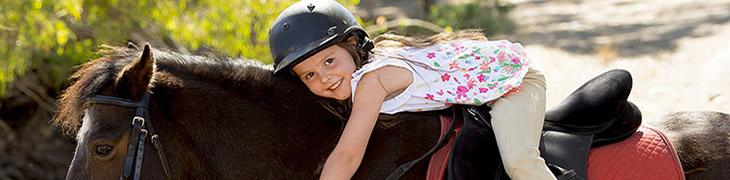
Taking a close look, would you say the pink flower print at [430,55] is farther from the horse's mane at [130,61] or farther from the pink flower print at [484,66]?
the horse's mane at [130,61]

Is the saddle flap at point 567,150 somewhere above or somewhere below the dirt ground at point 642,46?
above

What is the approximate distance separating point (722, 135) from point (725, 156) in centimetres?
10

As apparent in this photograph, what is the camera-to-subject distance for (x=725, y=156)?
3514 millimetres

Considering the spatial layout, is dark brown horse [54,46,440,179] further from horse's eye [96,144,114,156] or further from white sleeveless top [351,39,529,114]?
white sleeveless top [351,39,529,114]

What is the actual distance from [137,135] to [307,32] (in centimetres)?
67

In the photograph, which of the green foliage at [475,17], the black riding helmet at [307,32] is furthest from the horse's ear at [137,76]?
the green foliage at [475,17]

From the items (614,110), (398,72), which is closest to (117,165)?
(398,72)

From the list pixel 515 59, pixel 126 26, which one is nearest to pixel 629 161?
pixel 515 59

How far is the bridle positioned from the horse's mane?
0.08 meters

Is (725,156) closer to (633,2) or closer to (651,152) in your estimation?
(651,152)

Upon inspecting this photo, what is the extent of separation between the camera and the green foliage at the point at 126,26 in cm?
778

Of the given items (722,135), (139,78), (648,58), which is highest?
(139,78)

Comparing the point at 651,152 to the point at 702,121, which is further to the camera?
the point at 702,121

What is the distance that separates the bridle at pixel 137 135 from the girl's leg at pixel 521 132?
3.75 ft
